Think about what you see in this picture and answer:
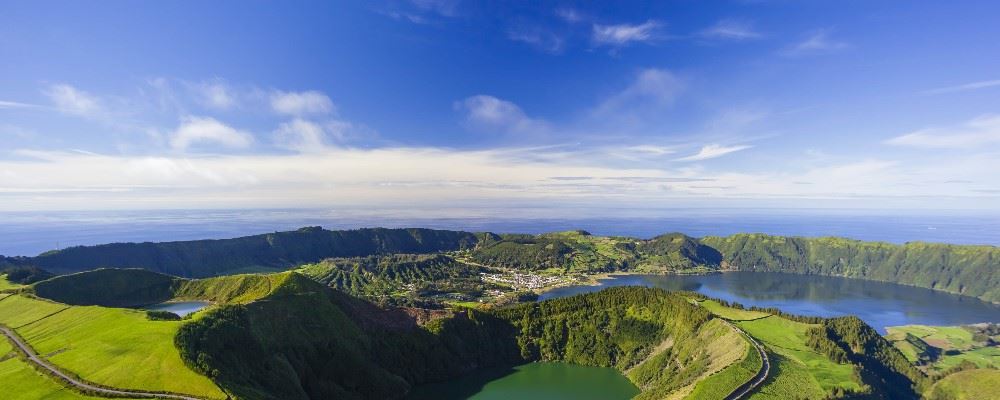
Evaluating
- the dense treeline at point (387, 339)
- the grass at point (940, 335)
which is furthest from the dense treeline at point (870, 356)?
the grass at point (940, 335)

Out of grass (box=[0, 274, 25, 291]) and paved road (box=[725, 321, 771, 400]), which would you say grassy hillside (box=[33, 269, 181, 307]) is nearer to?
grass (box=[0, 274, 25, 291])

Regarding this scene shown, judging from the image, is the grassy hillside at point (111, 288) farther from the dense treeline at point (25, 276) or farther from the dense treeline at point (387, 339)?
the dense treeline at point (387, 339)

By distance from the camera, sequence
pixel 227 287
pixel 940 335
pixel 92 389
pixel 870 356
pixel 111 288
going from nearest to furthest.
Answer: pixel 92 389
pixel 870 356
pixel 111 288
pixel 227 287
pixel 940 335

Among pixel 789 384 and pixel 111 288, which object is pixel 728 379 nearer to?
pixel 789 384

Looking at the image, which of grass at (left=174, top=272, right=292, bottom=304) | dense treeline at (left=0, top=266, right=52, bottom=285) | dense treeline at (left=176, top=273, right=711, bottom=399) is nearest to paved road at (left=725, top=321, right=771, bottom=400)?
dense treeline at (left=176, top=273, right=711, bottom=399)

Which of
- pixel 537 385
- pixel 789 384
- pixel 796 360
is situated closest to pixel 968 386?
pixel 796 360

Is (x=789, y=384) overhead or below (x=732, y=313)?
below
